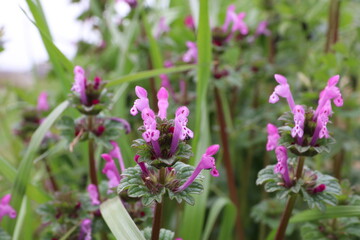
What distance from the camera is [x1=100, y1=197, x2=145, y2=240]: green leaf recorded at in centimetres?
80

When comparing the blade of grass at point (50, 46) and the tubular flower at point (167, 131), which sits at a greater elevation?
the blade of grass at point (50, 46)

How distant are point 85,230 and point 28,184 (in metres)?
0.24

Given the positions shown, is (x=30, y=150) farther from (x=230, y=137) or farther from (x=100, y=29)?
(x=100, y=29)

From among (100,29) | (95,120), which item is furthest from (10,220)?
(100,29)

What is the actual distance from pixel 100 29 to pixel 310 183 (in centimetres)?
169

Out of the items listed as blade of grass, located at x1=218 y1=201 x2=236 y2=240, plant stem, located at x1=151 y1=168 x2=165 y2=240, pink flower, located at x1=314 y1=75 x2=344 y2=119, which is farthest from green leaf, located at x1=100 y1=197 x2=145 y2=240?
blade of grass, located at x1=218 y1=201 x2=236 y2=240

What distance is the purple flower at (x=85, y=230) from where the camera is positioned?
998 mm

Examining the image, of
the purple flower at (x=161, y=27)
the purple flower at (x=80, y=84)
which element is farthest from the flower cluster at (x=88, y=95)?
the purple flower at (x=161, y=27)

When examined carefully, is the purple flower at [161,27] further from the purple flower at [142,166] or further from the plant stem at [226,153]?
the purple flower at [142,166]

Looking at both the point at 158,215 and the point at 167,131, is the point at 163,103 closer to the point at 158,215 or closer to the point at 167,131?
the point at 167,131

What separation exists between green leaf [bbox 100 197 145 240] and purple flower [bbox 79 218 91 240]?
0.43ft

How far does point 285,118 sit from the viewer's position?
0.87 metres

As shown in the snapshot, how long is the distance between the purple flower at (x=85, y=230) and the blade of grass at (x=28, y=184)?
21 cm

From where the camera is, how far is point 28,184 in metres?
1.15
